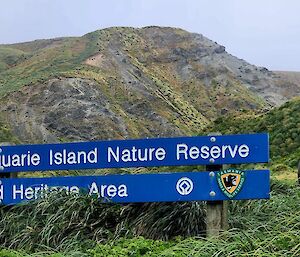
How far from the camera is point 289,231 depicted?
5035 mm

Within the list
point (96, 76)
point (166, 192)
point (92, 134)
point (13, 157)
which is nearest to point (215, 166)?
point (166, 192)

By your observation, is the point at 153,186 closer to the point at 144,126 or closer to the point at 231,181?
the point at 231,181

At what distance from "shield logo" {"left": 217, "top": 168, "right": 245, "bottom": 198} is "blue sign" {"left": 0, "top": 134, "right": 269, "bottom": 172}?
0.15 metres

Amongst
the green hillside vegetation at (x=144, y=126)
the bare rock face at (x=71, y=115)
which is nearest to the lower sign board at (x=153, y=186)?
the green hillside vegetation at (x=144, y=126)

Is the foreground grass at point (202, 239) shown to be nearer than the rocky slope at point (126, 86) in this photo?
Yes

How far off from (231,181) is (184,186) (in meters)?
0.48

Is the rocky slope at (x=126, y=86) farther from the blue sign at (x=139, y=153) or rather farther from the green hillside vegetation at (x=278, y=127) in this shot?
the blue sign at (x=139, y=153)

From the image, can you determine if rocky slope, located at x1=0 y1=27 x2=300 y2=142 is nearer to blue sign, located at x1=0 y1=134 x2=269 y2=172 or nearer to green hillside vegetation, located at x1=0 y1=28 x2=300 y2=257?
green hillside vegetation, located at x1=0 y1=28 x2=300 y2=257

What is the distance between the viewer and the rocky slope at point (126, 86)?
222 feet

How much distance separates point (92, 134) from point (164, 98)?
1867 centimetres

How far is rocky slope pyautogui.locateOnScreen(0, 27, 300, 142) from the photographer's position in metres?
67.8

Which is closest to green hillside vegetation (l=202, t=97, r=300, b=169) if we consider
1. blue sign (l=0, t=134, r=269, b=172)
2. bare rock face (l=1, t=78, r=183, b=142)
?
blue sign (l=0, t=134, r=269, b=172)

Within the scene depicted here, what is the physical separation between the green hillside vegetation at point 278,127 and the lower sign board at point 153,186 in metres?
13.9

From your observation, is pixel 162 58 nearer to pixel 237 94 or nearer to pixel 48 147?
pixel 237 94
